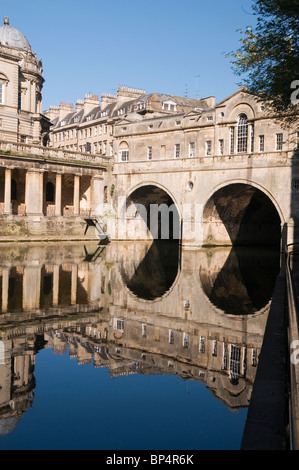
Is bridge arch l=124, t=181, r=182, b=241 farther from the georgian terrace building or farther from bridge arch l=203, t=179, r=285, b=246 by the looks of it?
the georgian terrace building

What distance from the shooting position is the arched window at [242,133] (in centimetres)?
3543

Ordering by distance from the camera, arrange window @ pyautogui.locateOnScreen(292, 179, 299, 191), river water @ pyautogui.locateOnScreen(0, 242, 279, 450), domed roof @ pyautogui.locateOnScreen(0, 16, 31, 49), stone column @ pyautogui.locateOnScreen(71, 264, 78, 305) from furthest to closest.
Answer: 1. domed roof @ pyautogui.locateOnScreen(0, 16, 31, 49)
2. window @ pyautogui.locateOnScreen(292, 179, 299, 191)
3. stone column @ pyautogui.locateOnScreen(71, 264, 78, 305)
4. river water @ pyautogui.locateOnScreen(0, 242, 279, 450)

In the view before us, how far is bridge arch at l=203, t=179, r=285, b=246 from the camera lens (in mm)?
37375

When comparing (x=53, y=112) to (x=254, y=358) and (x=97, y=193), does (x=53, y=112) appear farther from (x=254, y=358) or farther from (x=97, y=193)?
(x=254, y=358)

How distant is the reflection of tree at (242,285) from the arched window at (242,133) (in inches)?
425

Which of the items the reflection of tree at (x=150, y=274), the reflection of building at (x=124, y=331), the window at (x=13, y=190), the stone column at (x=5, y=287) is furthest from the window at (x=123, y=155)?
the stone column at (x=5, y=287)

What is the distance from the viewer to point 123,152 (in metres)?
44.1

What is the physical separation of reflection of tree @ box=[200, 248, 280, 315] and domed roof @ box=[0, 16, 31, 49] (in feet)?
124

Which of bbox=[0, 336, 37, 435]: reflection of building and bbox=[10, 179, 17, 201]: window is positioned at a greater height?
bbox=[10, 179, 17, 201]: window

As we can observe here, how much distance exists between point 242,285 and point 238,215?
2261 cm

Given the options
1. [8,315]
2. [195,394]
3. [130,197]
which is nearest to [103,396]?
[195,394]

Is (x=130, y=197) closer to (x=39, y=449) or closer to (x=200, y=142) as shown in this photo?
(x=200, y=142)

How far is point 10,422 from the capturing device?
6.71 m

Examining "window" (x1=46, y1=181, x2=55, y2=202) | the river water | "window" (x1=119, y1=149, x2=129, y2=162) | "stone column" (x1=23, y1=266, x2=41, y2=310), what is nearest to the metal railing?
the river water
